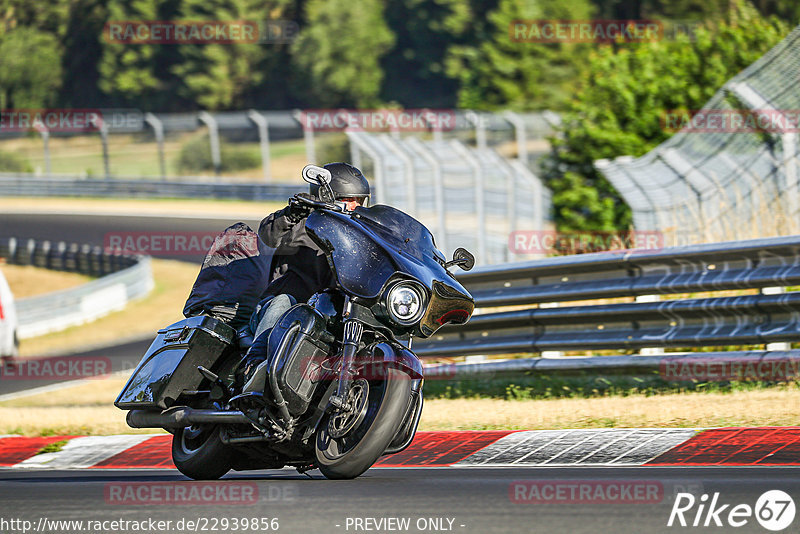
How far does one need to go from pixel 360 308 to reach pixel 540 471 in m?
1.41

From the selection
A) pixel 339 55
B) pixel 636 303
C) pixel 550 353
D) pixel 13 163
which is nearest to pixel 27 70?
pixel 339 55

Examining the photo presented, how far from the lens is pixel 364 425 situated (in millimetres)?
5578

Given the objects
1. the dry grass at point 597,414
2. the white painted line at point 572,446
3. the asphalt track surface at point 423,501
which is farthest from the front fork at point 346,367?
the dry grass at point 597,414

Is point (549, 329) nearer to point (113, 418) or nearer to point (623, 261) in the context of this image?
point (623, 261)

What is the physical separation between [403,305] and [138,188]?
38.1 meters

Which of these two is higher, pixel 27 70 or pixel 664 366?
pixel 27 70

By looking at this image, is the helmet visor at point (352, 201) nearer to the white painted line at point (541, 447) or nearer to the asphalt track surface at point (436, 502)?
the asphalt track surface at point (436, 502)

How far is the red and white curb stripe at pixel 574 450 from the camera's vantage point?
649 cm

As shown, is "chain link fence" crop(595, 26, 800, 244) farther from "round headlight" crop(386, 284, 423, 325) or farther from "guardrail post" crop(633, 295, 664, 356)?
"round headlight" crop(386, 284, 423, 325)

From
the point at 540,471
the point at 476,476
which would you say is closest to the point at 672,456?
the point at 540,471

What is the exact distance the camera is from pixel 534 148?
2031 inches

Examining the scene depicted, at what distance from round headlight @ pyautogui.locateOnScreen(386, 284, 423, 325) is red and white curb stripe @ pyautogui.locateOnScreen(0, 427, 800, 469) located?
1.54 meters

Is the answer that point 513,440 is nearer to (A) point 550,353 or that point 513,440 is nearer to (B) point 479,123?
(A) point 550,353

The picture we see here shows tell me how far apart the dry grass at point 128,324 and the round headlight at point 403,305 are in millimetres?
17539
